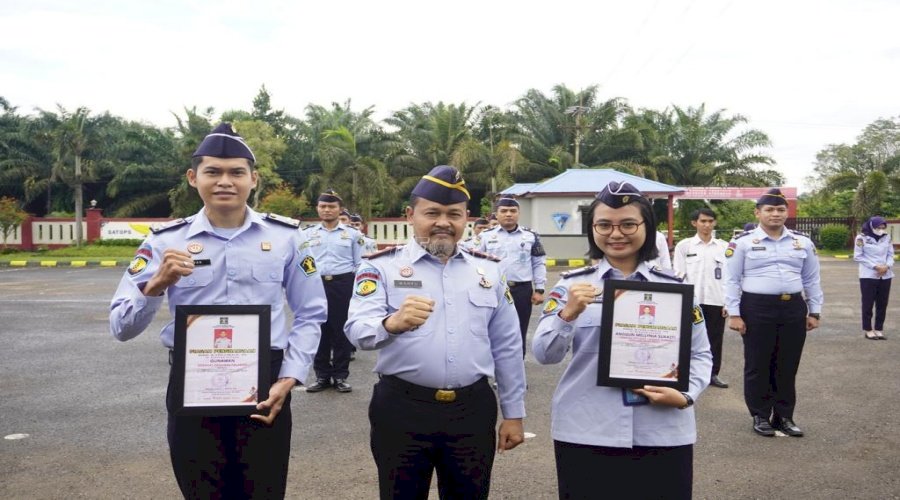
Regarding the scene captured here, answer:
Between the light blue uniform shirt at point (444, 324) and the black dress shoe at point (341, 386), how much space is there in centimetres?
399

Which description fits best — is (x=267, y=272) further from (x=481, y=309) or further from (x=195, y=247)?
(x=481, y=309)

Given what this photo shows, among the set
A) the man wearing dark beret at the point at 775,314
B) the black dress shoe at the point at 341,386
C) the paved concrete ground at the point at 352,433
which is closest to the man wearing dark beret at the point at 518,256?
the paved concrete ground at the point at 352,433

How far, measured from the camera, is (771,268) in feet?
17.8

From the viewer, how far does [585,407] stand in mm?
2609

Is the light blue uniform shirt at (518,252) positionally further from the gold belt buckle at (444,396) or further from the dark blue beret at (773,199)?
the gold belt buckle at (444,396)

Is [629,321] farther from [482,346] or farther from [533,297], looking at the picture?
[533,297]

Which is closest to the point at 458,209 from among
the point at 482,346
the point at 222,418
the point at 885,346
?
the point at 482,346

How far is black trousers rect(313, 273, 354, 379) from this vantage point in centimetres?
680

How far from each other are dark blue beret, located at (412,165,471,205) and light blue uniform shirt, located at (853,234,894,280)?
341 inches

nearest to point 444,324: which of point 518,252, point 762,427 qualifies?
point 762,427

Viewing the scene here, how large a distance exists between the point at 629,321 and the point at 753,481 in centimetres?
248

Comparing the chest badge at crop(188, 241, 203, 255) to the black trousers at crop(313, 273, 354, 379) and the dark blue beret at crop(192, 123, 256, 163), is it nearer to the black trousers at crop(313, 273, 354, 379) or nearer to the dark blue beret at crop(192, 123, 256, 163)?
the dark blue beret at crop(192, 123, 256, 163)

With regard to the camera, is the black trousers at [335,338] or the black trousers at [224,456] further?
the black trousers at [335,338]

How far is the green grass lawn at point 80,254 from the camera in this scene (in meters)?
25.8
